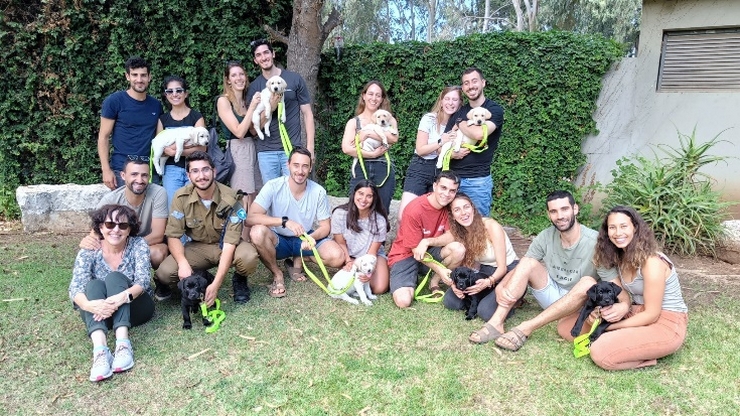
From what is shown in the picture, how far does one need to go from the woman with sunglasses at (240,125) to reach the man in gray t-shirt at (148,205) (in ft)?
2.33

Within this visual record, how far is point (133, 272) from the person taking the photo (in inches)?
136

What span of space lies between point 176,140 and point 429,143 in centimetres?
213

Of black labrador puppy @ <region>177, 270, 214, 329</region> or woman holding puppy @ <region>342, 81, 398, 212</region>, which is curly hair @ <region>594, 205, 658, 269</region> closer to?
woman holding puppy @ <region>342, 81, 398, 212</region>

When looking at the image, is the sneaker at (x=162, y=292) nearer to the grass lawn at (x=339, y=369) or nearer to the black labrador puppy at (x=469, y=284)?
the grass lawn at (x=339, y=369)

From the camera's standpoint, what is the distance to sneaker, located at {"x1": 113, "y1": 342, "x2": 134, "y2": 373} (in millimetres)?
3010

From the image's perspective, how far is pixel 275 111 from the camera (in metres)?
4.70

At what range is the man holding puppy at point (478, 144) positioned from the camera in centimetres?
420

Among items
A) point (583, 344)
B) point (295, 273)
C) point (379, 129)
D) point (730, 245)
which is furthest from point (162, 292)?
point (730, 245)

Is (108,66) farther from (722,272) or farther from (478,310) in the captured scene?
(722,272)

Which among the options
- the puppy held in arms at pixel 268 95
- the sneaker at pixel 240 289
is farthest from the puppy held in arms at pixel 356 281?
the puppy held in arms at pixel 268 95

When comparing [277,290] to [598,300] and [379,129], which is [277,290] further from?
[598,300]

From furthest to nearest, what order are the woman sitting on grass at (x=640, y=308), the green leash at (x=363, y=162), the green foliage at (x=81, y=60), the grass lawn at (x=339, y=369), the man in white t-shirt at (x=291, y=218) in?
the green foliage at (x=81, y=60) < the green leash at (x=363, y=162) < the man in white t-shirt at (x=291, y=218) < the woman sitting on grass at (x=640, y=308) < the grass lawn at (x=339, y=369)

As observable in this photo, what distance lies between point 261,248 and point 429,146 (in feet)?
5.40

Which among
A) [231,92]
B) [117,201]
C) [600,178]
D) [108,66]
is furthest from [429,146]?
[108,66]
